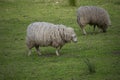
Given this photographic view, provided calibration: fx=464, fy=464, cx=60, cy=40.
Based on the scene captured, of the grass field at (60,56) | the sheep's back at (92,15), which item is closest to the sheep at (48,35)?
the grass field at (60,56)

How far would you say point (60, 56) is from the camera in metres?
16.0

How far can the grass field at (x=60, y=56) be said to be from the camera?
13.4m

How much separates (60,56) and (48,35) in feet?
2.81

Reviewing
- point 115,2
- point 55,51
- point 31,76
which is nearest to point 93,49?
point 55,51

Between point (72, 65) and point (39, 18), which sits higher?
point (72, 65)

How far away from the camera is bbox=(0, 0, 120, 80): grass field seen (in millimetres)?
13422

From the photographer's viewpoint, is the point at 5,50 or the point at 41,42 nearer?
the point at 41,42

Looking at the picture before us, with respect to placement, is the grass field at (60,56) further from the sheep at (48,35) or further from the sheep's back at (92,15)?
the sheep's back at (92,15)

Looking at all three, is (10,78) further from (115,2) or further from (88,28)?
(115,2)

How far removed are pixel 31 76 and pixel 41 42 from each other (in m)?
2.61

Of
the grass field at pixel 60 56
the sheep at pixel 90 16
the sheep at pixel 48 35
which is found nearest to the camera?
the grass field at pixel 60 56

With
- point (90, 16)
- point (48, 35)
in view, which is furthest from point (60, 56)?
point (90, 16)

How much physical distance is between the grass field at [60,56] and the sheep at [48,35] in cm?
49

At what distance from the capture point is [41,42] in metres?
15.7
